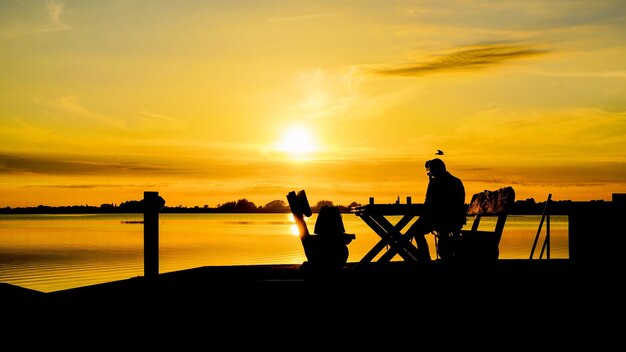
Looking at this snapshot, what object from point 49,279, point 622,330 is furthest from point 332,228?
point 49,279

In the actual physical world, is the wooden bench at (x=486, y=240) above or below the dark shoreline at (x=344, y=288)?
above

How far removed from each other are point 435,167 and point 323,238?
9.10 feet

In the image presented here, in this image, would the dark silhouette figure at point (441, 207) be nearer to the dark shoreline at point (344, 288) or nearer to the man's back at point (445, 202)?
the man's back at point (445, 202)

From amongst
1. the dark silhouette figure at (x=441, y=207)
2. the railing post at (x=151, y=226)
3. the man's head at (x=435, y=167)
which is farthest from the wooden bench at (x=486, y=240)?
the railing post at (x=151, y=226)

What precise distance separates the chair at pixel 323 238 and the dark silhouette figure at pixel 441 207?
1.26 metres

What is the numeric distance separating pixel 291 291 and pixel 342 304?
57cm

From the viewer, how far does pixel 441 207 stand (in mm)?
9914

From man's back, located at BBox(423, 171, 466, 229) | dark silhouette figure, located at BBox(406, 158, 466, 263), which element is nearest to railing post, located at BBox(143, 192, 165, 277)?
dark silhouette figure, located at BBox(406, 158, 466, 263)

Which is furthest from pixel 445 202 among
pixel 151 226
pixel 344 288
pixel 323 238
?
pixel 151 226

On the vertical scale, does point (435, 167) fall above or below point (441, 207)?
above

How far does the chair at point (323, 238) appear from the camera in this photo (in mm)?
8484

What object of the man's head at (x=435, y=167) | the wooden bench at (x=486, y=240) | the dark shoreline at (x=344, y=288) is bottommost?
the dark shoreline at (x=344, y=288)

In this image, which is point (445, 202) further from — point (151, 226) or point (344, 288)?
point (151, 226)

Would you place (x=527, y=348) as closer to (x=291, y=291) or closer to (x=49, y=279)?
(x=291, y=291)
